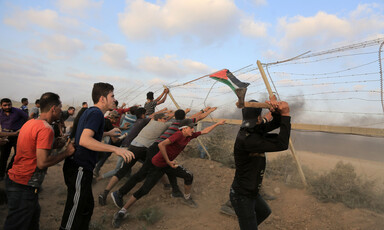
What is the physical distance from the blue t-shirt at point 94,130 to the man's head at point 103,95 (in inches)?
6.9

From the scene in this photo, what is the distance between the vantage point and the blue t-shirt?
232cm

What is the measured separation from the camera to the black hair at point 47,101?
8.12 ft

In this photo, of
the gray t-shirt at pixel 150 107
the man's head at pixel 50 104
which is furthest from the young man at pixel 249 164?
the gray t-shirt at pixel 150 107

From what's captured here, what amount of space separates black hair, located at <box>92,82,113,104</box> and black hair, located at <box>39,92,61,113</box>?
429 millimetres

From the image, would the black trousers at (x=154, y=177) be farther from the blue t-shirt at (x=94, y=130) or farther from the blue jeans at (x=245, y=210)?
the blue jeans at (x=245, y=210)

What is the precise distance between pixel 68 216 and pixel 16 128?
409cm

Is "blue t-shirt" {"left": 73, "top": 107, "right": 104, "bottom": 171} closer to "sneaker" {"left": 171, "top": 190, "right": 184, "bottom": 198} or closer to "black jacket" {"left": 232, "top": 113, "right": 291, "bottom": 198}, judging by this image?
"black jacket" {"left": 232, "top": 113, "right": 291, "bottom": 198}

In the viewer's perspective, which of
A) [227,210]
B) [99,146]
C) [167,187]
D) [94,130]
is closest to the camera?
[99,146]

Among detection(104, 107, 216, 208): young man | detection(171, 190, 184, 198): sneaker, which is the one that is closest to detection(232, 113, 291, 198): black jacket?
detection(104, 107, 216, 208): young man

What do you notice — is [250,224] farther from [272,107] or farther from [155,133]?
[155,133]

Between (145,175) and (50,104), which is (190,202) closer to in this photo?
(145,175)

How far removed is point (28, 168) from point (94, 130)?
0.85 m

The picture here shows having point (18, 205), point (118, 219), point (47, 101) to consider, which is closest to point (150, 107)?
point (118, 219)

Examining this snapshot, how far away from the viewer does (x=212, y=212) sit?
450 cm
